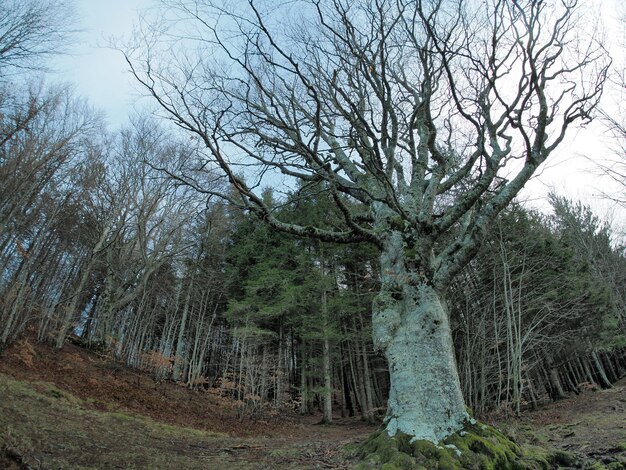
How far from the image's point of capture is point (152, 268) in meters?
13.9

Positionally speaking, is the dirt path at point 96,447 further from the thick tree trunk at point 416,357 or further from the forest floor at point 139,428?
the thick tree trunk at point 416,357

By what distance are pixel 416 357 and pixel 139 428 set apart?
5992mm

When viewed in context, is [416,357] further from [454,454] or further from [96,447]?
[96,447]

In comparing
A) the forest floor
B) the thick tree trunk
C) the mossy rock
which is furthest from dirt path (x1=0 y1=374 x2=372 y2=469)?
the thick tree trunk

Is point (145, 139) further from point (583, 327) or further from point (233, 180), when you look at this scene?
point (583, 327)

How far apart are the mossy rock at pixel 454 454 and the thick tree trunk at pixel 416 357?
4.0 inches

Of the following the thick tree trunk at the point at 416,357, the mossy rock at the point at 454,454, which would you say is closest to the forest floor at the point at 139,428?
the mossy rock at the point at 454,454

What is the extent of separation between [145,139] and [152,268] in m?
5.04

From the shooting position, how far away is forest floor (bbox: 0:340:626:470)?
3566 mm

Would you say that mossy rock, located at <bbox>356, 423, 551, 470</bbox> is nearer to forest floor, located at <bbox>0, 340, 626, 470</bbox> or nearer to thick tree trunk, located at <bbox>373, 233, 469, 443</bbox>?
thick tree trunk, located at <bbox>373, 233, 469, 443</bbox>

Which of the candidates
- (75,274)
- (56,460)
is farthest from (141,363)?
(56,460)

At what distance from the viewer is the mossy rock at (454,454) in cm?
296

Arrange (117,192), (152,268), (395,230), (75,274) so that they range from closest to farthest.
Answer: (395,230)
(117,192)
(152,268)
(75,274)

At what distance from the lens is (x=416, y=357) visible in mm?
3648
